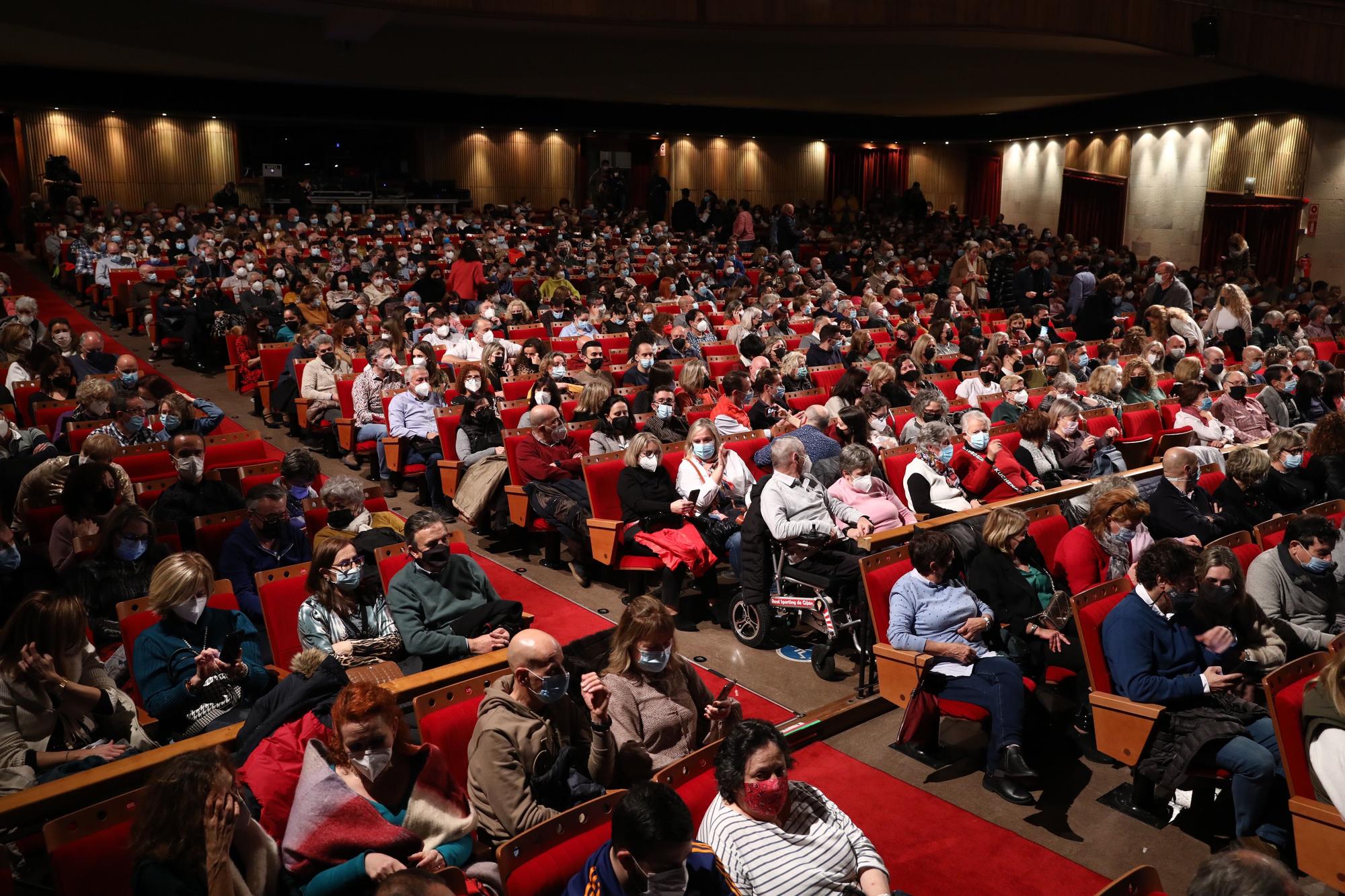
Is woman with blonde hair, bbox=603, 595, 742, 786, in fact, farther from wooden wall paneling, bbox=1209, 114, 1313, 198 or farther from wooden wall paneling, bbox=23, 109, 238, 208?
wooden wall paneling, bbox=23, 109, 238, 208

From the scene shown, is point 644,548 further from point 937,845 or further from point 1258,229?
point 1258,229

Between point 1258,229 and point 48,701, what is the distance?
657 inches

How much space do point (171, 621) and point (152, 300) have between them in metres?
8.89

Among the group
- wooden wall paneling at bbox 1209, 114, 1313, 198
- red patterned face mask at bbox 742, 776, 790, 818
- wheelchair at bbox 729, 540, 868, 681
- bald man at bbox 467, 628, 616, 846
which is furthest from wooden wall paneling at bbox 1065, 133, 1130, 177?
red patterned face mask at bbox 742, 776, 790, 818

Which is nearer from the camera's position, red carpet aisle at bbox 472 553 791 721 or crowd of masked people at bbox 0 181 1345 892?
crowd of masked people at bbox 0 181 1345 892

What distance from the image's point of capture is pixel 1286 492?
19.3 ft

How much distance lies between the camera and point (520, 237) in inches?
644

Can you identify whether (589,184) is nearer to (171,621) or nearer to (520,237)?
(520,237)

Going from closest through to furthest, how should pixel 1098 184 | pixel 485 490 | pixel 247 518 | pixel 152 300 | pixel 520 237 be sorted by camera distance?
pixel 247 518
pixel 485 490
pixel 152 300
pixel 520 237
pixel 1098 184

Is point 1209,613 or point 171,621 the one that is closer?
point 171,621

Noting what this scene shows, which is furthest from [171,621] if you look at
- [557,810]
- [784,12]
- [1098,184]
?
[1098,184]

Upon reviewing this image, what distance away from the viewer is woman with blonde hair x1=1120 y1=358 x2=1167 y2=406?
8.05 meters

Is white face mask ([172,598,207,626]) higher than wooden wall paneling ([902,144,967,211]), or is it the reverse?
wooden wall paneling ([902,144,967,211])

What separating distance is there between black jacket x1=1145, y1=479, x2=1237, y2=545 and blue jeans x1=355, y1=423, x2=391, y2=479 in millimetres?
4843
